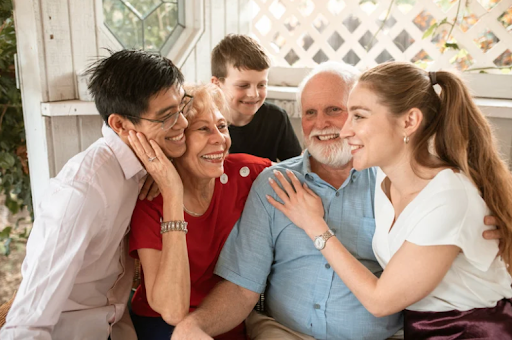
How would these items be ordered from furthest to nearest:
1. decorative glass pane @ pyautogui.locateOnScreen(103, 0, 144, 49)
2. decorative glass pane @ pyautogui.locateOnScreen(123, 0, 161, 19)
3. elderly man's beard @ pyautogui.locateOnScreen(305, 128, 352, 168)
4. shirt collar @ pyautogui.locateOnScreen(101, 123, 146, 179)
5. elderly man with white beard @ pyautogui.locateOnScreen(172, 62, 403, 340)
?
decorative glass pane @ pyautogui.locateOnScreen(123, 0, 161, 19)
decorative glass pane @ pyautogui.locateOnScreen(103, 0, 144, 49)
elderly man's beard @ pyautogui.locateOnScreen(305, 128, 352, 168)
elderly man with white beard @ pyautogui.locateOnScreen(172, 62, 403, 340)
shirt collar @ pyautogui.locateOnScreen(101, 123, 146, 179)

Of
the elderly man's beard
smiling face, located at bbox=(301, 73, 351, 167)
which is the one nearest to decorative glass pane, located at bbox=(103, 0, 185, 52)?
smiling face, located at bbox=(301, 73, 351, 167)

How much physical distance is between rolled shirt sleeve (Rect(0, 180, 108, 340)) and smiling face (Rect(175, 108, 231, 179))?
1.39ft

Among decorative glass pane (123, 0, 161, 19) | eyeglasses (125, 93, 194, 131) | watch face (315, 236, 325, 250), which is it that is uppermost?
decorative glass pane (123, 0, 161, 19)

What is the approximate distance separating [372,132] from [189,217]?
71 centimetres

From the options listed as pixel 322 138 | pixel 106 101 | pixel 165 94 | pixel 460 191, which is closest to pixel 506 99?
pixel 322 138

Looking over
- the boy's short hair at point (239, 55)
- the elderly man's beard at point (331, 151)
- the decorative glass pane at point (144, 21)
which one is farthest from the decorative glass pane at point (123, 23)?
the elderly man's beard at point (331, 151)

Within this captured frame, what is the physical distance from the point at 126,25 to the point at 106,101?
1109mm

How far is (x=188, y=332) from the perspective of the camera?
1441 mm

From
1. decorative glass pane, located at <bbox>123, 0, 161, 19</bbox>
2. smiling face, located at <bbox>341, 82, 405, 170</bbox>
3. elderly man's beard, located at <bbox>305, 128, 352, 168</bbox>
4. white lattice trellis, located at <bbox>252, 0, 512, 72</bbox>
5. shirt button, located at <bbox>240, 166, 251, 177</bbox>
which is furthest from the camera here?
white lattice trellis, located at <bbox>252, 0, 512, 72</bbox>

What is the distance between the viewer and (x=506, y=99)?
266cm

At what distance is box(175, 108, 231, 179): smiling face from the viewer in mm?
1658

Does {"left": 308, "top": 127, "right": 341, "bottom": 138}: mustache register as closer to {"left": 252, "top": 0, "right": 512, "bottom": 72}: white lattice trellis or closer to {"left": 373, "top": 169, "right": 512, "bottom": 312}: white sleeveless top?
{"left": 373, "top": 169, "right": 512, "bottom": 312}: white sleeveless top

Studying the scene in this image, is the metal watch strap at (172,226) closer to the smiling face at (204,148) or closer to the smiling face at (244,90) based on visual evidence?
the smiling face at (204,148)

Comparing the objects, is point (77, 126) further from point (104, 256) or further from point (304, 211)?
point (304, 211)
